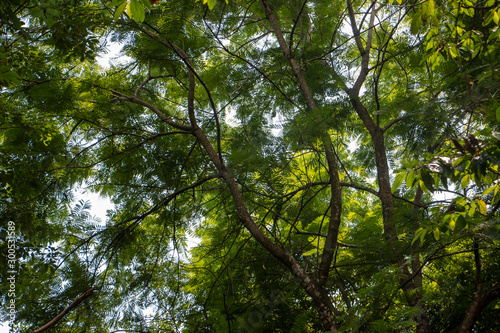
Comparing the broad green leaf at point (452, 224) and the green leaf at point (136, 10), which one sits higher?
the green leaf at point (136, 10)

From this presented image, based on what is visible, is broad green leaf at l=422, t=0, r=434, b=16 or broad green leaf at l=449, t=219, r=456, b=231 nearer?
broad green leaf at l=449, t=219, r=456, b=231

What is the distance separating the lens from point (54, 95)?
3.57m

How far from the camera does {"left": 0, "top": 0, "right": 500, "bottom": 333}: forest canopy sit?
296 centimetres

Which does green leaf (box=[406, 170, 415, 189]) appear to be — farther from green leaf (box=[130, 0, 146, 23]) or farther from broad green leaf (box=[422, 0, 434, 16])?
green leaf (box=[130, 0, 146, 23])

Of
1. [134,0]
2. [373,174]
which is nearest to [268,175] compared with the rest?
[134,0]

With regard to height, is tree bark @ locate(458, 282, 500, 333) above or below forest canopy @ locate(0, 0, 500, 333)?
below

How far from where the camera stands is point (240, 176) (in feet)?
13.6

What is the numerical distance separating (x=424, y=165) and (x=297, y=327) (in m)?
1.93

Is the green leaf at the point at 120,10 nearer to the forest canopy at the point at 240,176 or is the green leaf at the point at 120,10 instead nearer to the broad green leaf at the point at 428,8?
the forest canopy at the point at 240,176

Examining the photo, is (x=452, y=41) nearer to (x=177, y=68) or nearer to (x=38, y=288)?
(x=177, y=68)

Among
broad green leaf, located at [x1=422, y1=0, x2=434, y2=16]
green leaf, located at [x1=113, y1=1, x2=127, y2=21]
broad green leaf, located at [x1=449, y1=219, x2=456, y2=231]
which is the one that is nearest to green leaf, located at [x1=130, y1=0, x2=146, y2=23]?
green leaf, located at [x1=113, y1=1, x2=127, y2=21]

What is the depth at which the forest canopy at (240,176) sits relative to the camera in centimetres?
296

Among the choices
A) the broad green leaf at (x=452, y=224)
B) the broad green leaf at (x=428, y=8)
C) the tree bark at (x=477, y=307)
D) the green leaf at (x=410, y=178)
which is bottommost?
the tree bark at (x=477, y=307)

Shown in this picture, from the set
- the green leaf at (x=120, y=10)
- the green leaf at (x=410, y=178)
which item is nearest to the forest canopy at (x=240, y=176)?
the green leaf at (x=410, y=178)
